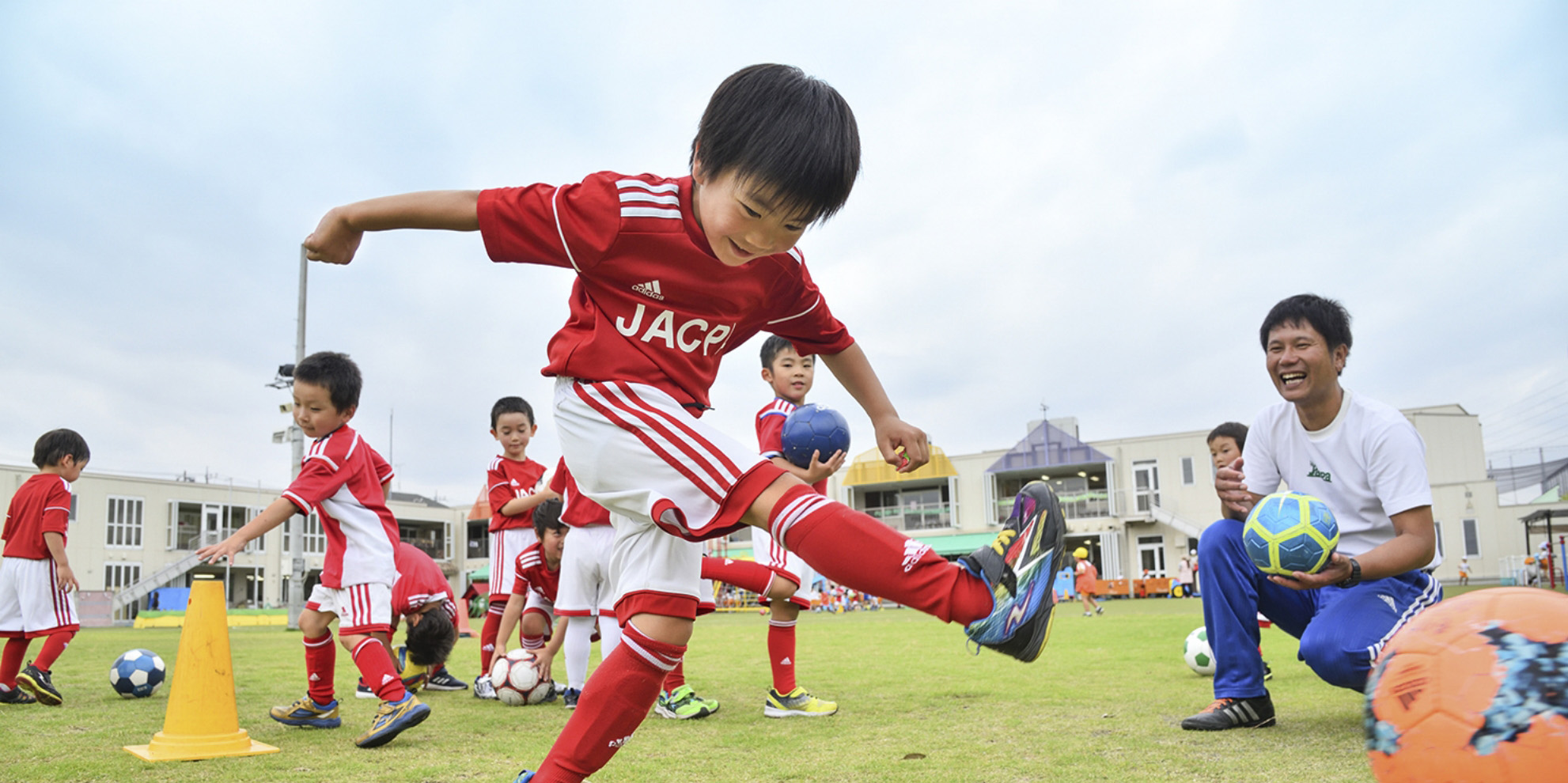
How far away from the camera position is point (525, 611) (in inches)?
288

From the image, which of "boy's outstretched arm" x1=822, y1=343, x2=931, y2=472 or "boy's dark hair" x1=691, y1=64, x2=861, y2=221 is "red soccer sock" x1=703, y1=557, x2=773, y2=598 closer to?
"boy's outstretched arm" x1=822, y1=343, x2=931, y2=472

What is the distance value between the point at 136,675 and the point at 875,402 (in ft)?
20.1

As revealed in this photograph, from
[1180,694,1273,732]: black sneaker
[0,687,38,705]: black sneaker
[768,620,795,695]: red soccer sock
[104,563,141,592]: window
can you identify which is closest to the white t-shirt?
[1180,694,1273,732]: black sneaker

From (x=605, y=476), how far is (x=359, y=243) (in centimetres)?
98

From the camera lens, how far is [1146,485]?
152 ft

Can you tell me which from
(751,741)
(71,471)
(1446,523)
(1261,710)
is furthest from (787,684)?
(1446,523)

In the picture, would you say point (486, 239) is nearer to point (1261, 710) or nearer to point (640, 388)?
point (640, 388)

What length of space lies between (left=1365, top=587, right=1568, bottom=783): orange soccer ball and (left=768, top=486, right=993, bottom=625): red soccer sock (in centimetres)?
89

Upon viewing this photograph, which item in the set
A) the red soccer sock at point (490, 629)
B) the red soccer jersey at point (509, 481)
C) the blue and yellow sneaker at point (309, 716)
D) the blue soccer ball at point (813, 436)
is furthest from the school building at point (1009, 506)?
the blue soccer ball at point (813, 436)

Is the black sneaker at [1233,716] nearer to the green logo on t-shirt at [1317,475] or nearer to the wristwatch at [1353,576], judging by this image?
the wristwatch at [1353,576]

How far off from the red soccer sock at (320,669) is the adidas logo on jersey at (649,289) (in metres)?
3.53

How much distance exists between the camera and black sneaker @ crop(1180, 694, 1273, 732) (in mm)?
4082

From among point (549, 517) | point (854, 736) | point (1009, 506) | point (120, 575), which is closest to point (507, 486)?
point (549, 517)

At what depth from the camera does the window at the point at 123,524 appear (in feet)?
160
